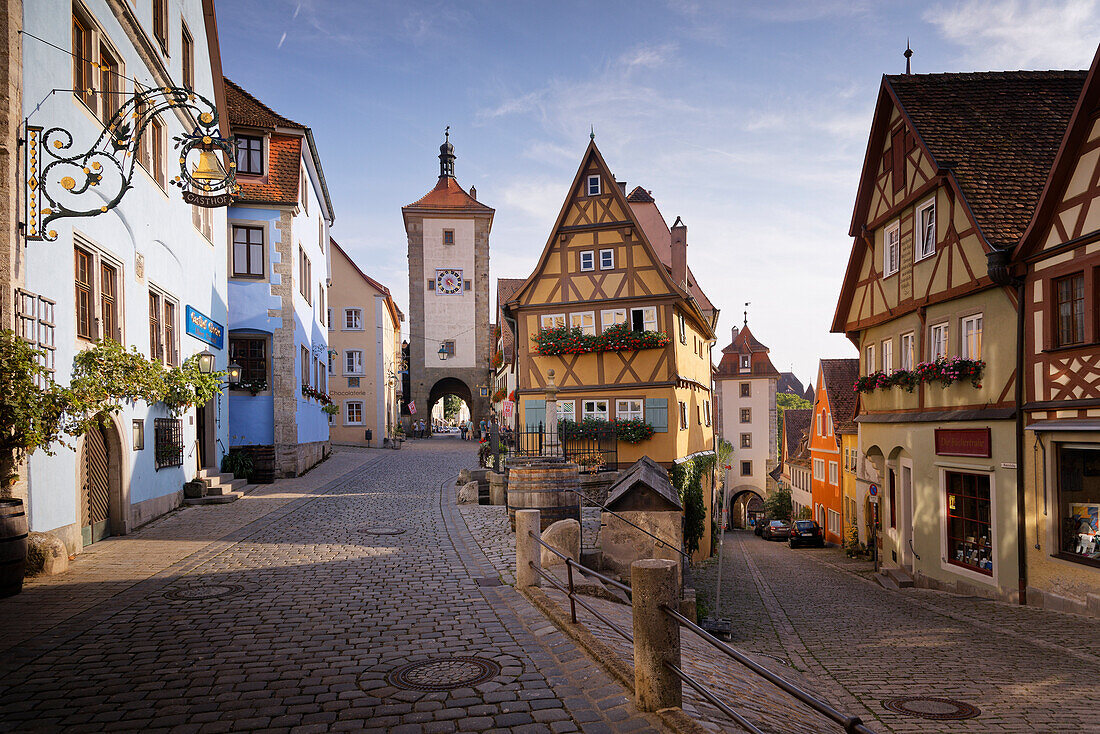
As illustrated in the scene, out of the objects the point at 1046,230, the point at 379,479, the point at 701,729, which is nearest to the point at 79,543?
the point at 701,729

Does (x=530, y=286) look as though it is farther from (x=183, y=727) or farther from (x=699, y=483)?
(x=183, y=727)

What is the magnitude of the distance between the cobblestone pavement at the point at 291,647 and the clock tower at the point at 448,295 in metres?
42.0

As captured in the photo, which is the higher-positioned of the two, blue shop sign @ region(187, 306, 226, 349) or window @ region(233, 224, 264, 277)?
window @ region(233, 224, 264, 277)

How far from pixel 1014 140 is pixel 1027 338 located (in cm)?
540

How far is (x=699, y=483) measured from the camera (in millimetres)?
27375

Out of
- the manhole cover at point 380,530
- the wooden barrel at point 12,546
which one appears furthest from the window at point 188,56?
the wooden barrel at point 12,546

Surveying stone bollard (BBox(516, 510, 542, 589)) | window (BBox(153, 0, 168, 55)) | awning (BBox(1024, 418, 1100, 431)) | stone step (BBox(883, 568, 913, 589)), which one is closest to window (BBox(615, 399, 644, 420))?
stone step (BBox(883, 568, 913, 589))

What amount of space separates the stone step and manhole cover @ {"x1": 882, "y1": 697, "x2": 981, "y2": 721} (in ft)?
32.6

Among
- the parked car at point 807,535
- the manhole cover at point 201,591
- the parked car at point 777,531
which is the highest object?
the manhole cover at point 201,591

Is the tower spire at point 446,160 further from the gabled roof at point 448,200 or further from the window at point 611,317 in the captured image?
the window at point 611,317

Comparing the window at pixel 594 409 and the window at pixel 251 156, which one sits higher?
the window at pixel 251 156

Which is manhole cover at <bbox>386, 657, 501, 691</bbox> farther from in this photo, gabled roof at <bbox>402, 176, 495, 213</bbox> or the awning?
gabled roof at <bbox>402, 176, 495, 213</bbox>

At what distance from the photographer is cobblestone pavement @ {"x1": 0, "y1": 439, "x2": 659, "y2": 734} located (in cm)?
527

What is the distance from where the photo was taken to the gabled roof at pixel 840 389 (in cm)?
3272
